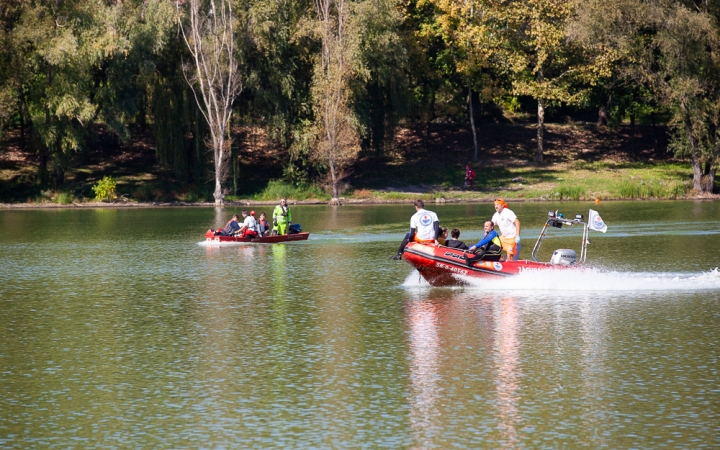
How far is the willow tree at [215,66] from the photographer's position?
6600 cm

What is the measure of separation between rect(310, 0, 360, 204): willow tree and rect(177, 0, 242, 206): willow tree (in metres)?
5.78

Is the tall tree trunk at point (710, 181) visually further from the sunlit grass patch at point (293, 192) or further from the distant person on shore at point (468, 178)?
the sunlit grass patch at point (293, 192)

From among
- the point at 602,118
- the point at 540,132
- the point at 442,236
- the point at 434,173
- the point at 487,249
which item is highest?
the point at 602,118

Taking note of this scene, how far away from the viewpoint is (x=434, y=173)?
7544 centimetres

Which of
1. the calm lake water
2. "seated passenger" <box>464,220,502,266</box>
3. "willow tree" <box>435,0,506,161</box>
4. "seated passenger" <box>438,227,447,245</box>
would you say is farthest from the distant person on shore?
"seated passenger" <box>464,220,502,266</box>

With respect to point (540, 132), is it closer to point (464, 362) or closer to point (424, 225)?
point (424, 225)

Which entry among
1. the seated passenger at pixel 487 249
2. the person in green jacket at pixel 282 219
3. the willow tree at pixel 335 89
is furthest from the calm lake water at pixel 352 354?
the willow tree at pixel 335 89

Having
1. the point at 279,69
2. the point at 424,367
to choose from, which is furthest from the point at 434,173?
the point at 424,367

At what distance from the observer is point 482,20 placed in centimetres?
7538

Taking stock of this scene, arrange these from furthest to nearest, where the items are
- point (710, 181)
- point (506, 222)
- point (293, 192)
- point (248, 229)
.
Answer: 1. point (293, 192)
2. point (710, 181)
3. point (248, 229)
4. point (506, 222)

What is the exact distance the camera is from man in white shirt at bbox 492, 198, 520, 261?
87.1ft

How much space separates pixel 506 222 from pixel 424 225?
87.0 inches

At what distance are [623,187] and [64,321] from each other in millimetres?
52667

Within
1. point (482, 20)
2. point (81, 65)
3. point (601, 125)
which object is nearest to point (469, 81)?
point (482, 20)
